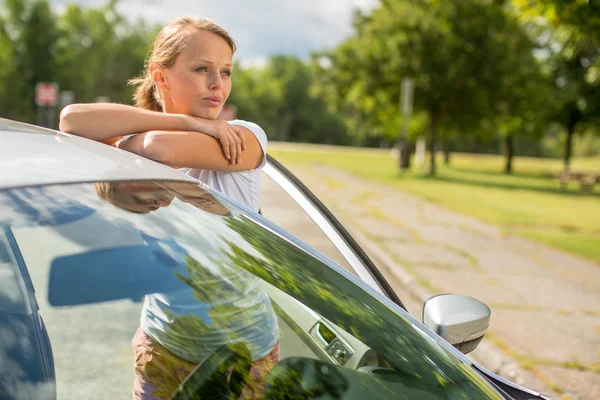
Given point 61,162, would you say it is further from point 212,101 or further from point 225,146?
→ point 212,101

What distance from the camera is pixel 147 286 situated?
4.53 feet

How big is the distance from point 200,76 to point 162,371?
3.47 feet

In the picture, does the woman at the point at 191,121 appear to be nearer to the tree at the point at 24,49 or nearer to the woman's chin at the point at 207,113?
the woman's chin at the point at 207,113

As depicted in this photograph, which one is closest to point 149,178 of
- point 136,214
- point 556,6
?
point 136,214

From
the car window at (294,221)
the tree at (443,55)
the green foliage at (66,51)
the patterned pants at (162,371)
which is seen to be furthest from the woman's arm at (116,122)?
the green foliage at (66,51)

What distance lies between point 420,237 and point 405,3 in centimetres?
2209

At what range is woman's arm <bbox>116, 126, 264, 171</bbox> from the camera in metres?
1.91

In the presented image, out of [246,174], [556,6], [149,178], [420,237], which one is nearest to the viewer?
[149,178]

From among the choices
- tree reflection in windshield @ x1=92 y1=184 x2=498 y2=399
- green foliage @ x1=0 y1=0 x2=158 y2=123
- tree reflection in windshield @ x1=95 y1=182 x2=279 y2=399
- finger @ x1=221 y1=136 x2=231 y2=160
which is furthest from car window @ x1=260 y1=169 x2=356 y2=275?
green foliage @ x1=0 y1=0 x2=158 y2=123

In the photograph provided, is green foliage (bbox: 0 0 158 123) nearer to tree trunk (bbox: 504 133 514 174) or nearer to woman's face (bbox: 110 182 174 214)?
tree trunk (bbox: 504 133 514 174)

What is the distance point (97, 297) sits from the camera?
1313 mm

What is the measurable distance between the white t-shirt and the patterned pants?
2.56 feet

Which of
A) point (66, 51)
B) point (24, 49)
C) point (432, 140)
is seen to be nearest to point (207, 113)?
point (432, 140)

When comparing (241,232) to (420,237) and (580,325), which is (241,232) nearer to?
(580,325)
